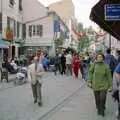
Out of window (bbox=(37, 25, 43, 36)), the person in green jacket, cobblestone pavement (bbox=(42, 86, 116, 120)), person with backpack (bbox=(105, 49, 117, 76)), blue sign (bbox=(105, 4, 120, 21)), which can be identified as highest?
window (bbox=(37, 25, 43, 36))

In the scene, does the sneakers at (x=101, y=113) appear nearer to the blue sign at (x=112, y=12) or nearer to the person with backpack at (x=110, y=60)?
the blue sign at (x=112, y=12)

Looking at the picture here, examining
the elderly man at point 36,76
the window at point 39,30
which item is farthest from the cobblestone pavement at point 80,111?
the window at point 39,30

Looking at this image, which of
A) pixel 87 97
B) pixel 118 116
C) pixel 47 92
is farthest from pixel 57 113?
pixel 47 92

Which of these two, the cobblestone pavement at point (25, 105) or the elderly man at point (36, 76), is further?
the elderly man at point (36, 76)

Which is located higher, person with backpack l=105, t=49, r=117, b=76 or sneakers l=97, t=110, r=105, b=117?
person with backpack l=105, t=49, r=117, b=76

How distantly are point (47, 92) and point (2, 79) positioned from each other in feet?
23.2

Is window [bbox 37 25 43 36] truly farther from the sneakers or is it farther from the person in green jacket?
the person in green jacket

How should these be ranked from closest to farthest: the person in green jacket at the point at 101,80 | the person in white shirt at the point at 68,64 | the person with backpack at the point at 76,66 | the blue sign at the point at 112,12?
the person in green jacket at the point at 101,80, the blue sign at the point at 112,12, the person with backpack at the point at 76,66, the person in white shirt at the point at 68,64

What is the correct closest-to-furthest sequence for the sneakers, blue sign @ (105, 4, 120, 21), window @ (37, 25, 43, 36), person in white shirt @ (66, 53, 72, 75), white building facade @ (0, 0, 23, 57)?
the sneakers < blue sign @ (105, 4, 120, 21) < person in white shirt @ (66, 53, 72, 75) < white building facade @ (0, 0, 23, 57) < window @ (37, 25, 43, 36)

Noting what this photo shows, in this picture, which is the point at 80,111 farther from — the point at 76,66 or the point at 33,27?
the point at 33,27

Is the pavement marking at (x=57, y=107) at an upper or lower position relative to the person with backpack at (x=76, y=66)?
lower

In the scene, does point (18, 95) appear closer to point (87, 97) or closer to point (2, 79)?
point (87, 97)

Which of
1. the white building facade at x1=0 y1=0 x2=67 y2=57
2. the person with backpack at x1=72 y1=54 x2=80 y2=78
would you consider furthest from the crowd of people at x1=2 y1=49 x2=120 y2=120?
the white building facade at x1=0 y1=0 x2=67 y2=57

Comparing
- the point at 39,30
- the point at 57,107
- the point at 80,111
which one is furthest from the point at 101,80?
the point at 39,30
